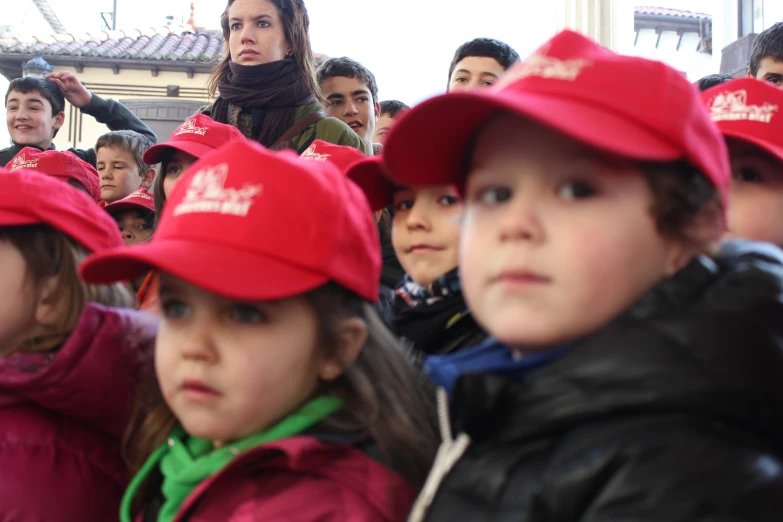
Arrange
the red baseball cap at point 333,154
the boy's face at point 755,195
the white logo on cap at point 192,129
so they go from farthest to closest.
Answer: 1. the white logo on cap at point 192,129
2. the red baseball cap at point 333,154
3. the boy's face at point 755,195

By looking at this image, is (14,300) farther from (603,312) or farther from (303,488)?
(603,312)

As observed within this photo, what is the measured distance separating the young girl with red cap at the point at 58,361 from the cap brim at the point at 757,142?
1355 mm

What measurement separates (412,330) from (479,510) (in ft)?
3.00

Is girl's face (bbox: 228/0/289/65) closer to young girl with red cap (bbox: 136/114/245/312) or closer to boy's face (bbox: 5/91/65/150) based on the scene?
young girl with red cap (bbox: 136/114/245/312)

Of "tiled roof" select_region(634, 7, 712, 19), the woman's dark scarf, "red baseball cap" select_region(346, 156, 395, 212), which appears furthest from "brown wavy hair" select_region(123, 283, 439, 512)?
"tiled roof" select_region(634, 7, 712, 19)

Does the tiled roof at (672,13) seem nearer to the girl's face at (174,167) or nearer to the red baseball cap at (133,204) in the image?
the red baseball cap at (133,204)

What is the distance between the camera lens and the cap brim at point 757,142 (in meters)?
1.74

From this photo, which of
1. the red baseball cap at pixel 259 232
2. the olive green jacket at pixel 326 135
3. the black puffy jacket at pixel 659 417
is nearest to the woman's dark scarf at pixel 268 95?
the olive green jacket at pixel 326 135

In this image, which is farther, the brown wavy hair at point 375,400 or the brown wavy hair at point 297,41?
the brown wavy hair at point 297,41

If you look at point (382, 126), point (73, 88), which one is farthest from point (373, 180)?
point (382, 126)

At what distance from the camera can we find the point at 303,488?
4.15ft

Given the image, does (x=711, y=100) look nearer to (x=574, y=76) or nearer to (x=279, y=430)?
(x=574, y=76)

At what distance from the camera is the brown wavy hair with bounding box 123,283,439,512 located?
1.33 meters

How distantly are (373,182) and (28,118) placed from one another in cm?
319
